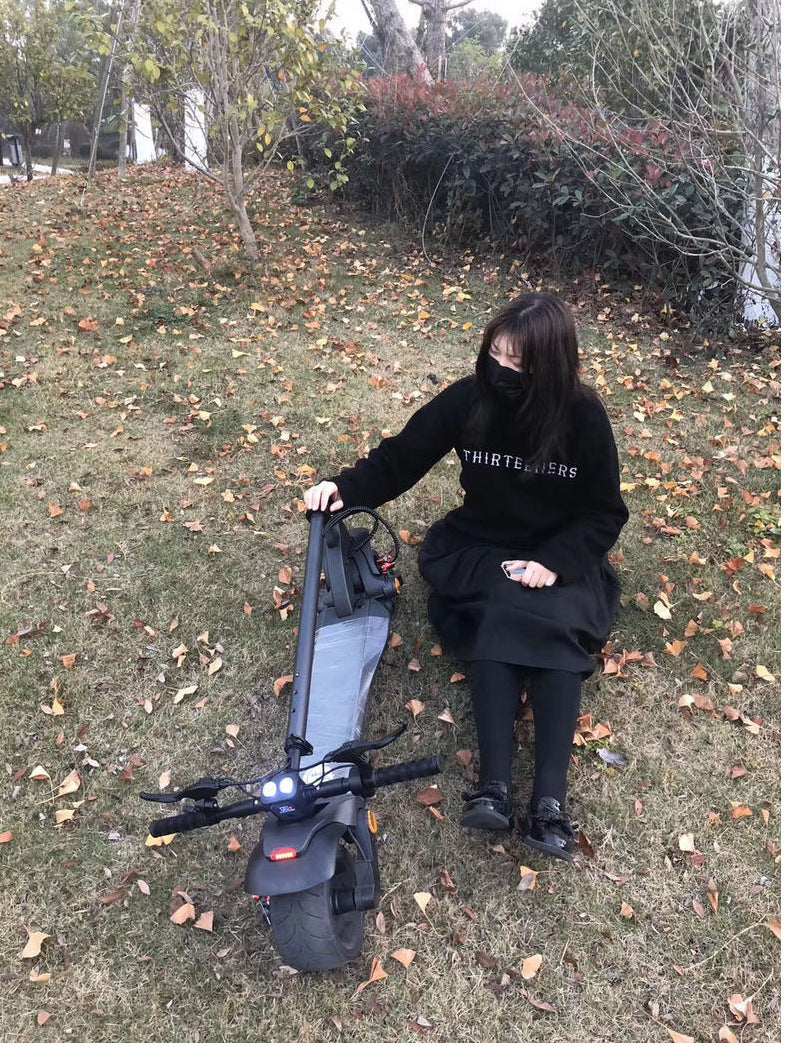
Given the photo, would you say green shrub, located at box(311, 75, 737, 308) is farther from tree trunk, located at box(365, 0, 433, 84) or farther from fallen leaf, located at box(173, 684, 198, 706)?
fallen leaf, located at box(173, 684, 198, 706)

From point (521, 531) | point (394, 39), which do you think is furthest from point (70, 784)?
point (394, 39)

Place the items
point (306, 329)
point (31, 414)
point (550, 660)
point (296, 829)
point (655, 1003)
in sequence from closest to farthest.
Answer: point (296, 829)
point (655, 1003)
point (550, 660)
point (31, 414)
point (306, 329)

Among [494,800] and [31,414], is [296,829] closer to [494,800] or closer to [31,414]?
[494,800]

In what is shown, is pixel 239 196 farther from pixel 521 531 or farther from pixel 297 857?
pixel 297 857

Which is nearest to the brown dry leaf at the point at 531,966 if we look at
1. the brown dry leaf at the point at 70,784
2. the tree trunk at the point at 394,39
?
the brown dry leaf at the point at 70,784

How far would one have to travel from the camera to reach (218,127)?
6441mm

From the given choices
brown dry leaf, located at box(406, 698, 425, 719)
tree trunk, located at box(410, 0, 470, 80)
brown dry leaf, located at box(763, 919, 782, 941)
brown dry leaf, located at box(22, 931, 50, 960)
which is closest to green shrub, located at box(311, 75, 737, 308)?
tree trunk, located at box(410, 0, 470, 80)

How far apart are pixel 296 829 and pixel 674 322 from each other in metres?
5.77

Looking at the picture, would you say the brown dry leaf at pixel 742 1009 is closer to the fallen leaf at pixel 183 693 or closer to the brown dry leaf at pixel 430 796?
the brown dry leaf at pixel 430 796

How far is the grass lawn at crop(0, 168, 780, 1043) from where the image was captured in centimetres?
222

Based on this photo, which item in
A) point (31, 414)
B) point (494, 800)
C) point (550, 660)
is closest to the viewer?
point (494, 800)

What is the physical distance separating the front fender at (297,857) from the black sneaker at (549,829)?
66 centimetres

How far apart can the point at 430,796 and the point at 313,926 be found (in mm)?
827

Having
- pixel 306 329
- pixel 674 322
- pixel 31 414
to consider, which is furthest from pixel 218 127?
pixel 674 322
